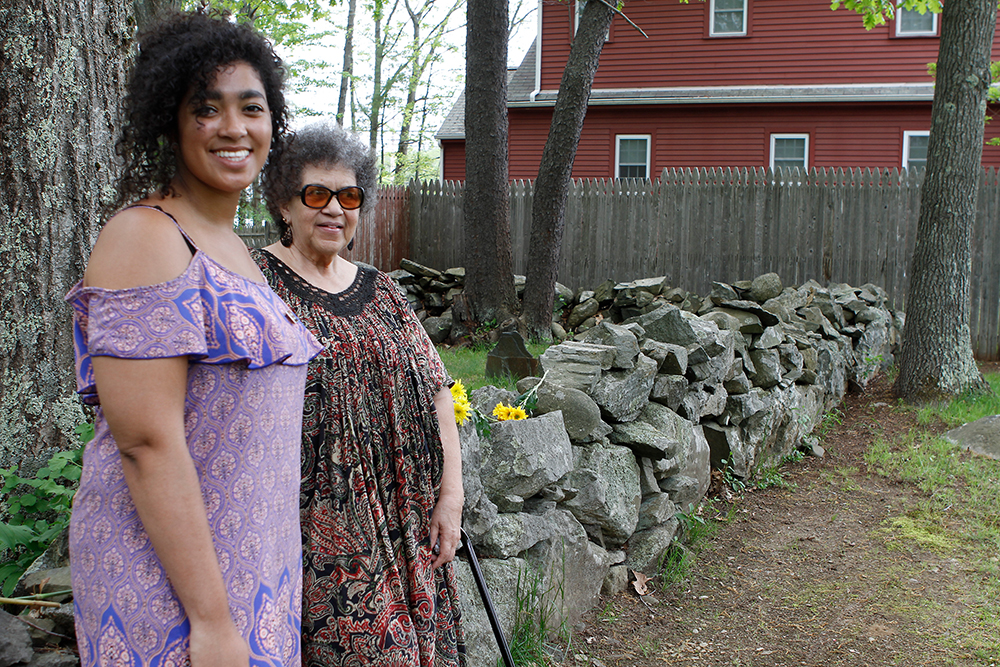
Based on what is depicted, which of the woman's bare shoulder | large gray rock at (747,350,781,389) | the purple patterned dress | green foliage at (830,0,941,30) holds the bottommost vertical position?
large gray rock at (747,350,781,389)

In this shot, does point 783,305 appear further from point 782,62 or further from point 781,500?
point 782,62

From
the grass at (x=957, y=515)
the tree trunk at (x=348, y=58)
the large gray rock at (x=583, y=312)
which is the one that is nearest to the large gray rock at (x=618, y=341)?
the grass at (x=957, y=515)

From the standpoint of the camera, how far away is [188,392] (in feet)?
4.31

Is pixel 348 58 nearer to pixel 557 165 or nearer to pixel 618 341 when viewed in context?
pixel 557 165

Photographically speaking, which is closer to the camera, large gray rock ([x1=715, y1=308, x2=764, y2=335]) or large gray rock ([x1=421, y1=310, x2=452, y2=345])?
large gray rock ([x1=715, y1=308, x2=764, y2=335])

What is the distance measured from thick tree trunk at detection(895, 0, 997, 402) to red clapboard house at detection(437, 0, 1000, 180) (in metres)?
9.03

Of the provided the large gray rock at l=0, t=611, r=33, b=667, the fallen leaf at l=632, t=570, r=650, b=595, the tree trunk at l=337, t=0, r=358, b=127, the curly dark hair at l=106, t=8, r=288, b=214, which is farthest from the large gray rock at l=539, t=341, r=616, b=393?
the tree trunk at l=337, t=0, r=358, b=127

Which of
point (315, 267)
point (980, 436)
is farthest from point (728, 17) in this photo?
point (315, 267)

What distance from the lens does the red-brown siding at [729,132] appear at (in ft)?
53.3

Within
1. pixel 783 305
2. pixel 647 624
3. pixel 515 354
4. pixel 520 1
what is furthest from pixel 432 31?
pixel 647 624

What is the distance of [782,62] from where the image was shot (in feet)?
54.6

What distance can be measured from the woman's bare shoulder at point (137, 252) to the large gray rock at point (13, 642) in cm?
98

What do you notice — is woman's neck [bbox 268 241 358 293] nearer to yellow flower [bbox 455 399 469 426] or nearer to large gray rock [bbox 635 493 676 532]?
yellow flower [bbox 455 399 469 426]

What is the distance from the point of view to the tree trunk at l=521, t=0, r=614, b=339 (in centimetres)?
881
